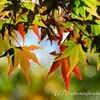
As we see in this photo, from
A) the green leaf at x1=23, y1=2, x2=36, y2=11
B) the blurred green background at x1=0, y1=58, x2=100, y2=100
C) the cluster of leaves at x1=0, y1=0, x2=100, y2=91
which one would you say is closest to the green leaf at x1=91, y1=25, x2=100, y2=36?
the cluster of leaves at x1=0, y1=0, x2=100, y2=91

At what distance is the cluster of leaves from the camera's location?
80 centimetres

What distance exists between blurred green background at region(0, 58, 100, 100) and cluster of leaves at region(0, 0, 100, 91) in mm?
4136

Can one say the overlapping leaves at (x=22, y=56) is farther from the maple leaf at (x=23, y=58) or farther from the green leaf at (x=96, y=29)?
the green leaf at (x=96, y=29)

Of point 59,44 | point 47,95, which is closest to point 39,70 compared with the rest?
point 47,95

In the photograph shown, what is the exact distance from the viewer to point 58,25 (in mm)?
903

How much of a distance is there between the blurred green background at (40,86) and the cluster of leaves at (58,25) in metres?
4.14

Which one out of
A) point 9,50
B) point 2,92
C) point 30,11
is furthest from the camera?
point 2,92

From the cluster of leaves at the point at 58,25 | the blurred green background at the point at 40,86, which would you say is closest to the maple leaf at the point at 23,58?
the cluster of leaves at the point at 58,25

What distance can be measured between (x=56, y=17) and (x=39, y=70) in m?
4.64

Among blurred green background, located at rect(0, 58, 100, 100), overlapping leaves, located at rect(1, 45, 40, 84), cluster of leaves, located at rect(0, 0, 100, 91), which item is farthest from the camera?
blurred green background, located at rect(0, 58, 100, 100)

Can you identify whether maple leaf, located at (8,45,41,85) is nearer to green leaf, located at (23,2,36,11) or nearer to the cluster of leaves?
the cluster of leaves

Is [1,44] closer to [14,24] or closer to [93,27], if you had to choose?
[14,24]

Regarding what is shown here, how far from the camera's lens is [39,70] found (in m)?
5.53

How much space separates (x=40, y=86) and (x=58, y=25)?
4572 millimetres
